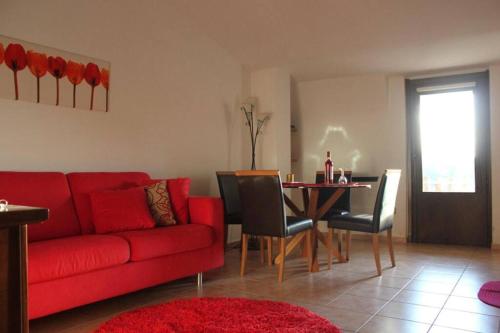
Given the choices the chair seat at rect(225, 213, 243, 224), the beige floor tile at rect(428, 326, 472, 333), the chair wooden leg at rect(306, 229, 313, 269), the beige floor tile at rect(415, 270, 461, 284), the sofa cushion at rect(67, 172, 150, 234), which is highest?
the sofa cushion at rect(67, 172, 150, 234)

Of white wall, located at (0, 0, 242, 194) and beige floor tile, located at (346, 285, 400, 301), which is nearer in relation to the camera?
beige floor tile, located at (346, 285, 400, 301)

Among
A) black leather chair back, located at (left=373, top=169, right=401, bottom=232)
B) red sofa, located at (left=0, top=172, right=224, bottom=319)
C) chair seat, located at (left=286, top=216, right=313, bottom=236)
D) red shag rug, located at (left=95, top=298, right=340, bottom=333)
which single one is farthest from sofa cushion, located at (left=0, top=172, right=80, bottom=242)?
black leather chair back, located at (left=373, top=169, right=401, bottom=232)

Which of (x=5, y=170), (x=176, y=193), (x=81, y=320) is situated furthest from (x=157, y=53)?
(x=81, y=320)

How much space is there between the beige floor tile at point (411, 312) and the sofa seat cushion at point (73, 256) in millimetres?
1660

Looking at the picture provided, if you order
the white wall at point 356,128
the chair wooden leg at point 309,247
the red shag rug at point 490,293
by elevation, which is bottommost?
the red shag rug at point 490,293

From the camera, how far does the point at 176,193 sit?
11.0 ft

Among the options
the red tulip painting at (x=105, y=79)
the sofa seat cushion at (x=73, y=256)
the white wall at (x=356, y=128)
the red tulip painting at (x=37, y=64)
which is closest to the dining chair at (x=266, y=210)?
the sofa seat cushion at (x=73, y=256)

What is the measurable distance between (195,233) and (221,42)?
269cm

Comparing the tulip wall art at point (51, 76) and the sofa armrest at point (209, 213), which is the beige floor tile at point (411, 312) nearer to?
the sofa armrest at point (209, 213)

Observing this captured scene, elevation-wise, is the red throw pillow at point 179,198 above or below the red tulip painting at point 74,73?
below

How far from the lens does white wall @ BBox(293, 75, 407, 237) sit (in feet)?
17.3

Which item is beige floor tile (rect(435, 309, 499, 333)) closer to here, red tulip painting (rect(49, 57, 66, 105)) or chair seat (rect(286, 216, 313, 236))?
chair seat (rect(286, 216, 313, 236))

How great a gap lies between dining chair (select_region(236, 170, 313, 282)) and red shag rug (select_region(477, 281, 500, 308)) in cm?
130

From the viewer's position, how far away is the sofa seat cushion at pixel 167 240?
2.65m
